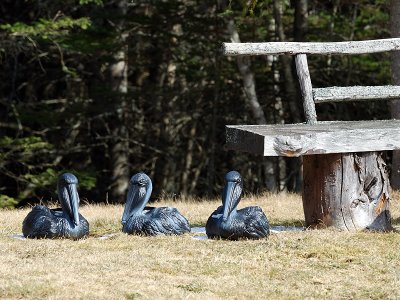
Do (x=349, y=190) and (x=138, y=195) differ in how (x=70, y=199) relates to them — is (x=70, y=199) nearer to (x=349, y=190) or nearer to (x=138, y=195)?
(x=138, y=195)

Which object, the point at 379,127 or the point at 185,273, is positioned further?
the point at 379,127

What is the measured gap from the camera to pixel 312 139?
8656mm

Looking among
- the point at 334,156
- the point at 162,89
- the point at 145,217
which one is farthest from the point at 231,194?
the point at 162,89

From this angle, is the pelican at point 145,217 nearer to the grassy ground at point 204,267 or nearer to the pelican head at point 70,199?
the grassy ground at point 204,267

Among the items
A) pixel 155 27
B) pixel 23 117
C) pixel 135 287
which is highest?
pixel 155 27

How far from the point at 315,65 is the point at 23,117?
5.86m

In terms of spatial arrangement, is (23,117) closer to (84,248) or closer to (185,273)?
(84,248)

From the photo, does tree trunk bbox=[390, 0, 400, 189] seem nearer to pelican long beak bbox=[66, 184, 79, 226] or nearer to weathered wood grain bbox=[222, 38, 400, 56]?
weathered wood grain bbox=[222, 38, 400, 56]

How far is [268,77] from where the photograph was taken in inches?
730

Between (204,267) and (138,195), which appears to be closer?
(204,267)

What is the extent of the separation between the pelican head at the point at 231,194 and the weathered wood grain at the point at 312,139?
0.32 meters

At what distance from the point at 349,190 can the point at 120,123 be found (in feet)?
33.7

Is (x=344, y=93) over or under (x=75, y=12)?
under

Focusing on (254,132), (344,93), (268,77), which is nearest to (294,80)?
(268,77)
